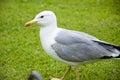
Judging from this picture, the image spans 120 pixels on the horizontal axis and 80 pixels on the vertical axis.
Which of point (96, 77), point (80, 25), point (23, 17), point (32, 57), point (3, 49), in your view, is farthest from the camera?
point (23, 17)

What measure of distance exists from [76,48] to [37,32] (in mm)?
2933

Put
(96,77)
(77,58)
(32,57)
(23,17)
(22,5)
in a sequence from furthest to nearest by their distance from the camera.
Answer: (22,5)
(23,17)
(32,57)
(96,77)
(77,58)

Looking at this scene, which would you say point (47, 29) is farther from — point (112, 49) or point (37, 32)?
point (37, 32)

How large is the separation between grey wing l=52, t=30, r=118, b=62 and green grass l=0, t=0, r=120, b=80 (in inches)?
29.4

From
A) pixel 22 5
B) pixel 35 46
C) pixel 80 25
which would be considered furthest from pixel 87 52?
pixel 22 5

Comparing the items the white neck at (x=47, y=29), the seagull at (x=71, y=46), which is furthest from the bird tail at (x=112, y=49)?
the white neck at (x=47, y=29)

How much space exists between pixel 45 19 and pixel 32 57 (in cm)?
145

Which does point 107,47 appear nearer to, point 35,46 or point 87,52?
point 87,52

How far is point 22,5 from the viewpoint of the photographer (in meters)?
9.20

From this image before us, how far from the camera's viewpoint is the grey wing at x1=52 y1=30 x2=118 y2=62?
3.93m

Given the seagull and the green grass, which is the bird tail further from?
the green grass

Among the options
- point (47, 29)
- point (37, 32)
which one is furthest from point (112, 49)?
point (37, 32)

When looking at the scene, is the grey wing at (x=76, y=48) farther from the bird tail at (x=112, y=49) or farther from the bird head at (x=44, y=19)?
the bird head at (x=44, y=19)

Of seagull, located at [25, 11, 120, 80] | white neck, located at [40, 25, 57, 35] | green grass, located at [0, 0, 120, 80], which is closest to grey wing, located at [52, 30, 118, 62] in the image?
seagull, located at [25, 11, 120, 80]
